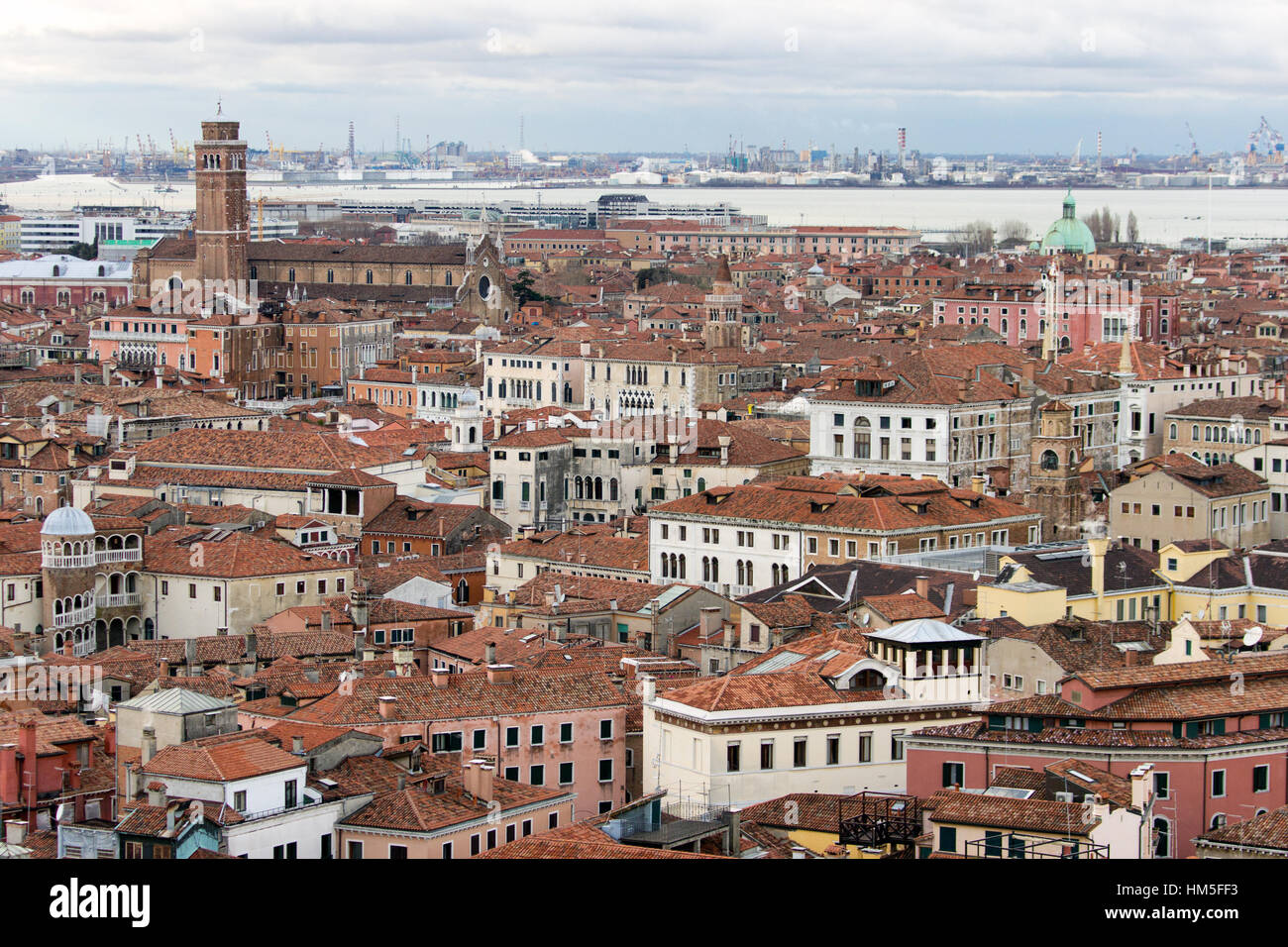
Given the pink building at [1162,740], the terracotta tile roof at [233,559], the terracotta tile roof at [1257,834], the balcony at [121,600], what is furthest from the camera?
the balcony at [121,600]

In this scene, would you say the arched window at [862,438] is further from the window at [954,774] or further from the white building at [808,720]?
the window at [954,774]

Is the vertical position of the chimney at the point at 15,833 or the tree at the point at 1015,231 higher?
the tree at the point at 1015,231

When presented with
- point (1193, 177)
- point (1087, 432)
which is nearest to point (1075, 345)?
point (1087, 432)

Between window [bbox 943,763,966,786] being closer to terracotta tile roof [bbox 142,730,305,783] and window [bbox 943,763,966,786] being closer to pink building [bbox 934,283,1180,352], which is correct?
terracotta tile roof [bbox 142,730,305,783]

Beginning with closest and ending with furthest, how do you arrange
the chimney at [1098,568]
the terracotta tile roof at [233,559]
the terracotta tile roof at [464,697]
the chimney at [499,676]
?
the terracotta tile roof at [464,697]
the chimney at [499,676]
the chimney at [1098,568]
the terracotta tile roof at [233,559]

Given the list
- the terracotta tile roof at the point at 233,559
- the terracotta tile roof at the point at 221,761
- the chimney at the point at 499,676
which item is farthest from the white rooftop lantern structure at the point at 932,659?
the terracotta tile roof at the point at 233,559

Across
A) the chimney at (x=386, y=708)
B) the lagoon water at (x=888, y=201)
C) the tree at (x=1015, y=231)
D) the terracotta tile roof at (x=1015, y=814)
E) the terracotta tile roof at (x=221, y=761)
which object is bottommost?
the chimney at (x=386, y=708)
